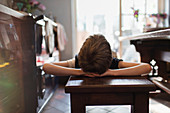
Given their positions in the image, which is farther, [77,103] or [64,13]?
[64,13]

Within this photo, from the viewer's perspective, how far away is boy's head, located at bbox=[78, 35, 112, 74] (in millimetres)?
987

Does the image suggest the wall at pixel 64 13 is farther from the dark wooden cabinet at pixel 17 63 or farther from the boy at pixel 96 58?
the boy at pixel 96 58

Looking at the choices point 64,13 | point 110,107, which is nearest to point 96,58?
point 110,107

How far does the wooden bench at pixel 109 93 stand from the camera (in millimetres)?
923

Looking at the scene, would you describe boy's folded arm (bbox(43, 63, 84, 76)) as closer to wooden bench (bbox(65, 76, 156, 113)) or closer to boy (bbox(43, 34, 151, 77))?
boy (bbox(43, 34, 151, 77))

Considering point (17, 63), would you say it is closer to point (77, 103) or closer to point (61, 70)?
point (61, 70)

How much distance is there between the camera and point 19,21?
151cm

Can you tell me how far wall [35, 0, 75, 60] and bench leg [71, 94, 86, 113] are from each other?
2.75 metres

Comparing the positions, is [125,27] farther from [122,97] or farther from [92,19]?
[122,97]

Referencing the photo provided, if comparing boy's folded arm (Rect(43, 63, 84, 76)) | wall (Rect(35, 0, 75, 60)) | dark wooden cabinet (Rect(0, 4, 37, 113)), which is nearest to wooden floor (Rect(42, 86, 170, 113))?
dark wooden cabinet (Rect(0, 4, 37, 113))

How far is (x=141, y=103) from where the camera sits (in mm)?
951

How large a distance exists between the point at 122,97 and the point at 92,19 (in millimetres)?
3359

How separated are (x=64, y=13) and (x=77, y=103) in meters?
2.95

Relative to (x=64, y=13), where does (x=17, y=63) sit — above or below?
below
